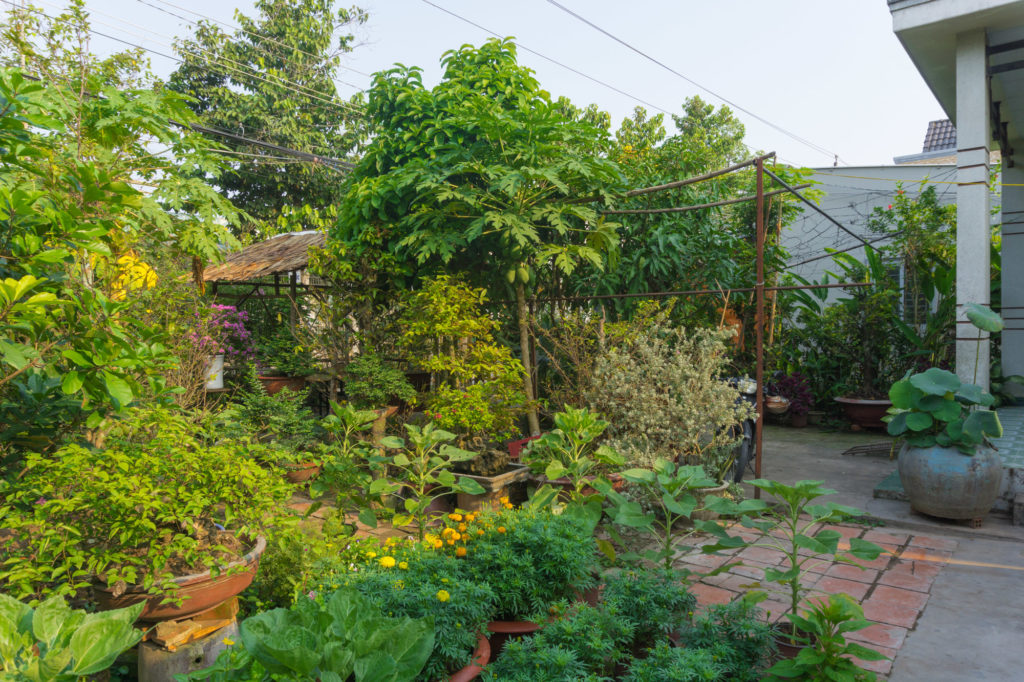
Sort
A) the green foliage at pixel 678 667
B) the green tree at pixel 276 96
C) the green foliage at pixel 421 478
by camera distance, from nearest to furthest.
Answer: the green foliage at pixel 678 667, the green foliage at pixel 421 478, the green tree at pixel 276 96

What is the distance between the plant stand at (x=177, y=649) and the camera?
8.30ft

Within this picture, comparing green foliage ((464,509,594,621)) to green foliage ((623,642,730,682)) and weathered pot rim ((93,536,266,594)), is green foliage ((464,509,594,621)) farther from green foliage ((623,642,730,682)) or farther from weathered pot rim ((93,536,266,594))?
weathered pot rim ((93,536,266,594))

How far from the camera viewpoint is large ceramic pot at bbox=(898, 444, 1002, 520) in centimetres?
472

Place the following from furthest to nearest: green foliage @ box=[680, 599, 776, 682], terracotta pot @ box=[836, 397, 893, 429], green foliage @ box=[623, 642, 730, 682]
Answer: terracotta pot @ box=[836, 397, 893, 429]
green foliage @ box=[680, 599, 776, 682]
green foliage @ box=[623, 642, 730, 682]

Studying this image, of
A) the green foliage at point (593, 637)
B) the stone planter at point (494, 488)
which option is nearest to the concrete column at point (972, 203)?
the stone planter at point (494, 488)

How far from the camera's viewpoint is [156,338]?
8.50ft

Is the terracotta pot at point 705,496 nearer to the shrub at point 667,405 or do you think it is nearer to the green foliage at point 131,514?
the shrub at point 667,405

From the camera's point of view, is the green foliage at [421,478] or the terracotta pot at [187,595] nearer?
the terracotta pot at [187,595]

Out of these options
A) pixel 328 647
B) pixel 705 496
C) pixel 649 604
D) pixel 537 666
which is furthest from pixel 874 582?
pixel 328 647

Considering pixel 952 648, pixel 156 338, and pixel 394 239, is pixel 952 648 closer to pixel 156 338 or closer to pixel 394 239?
pixel 156 338

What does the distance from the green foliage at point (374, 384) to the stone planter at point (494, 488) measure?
1.23 meters

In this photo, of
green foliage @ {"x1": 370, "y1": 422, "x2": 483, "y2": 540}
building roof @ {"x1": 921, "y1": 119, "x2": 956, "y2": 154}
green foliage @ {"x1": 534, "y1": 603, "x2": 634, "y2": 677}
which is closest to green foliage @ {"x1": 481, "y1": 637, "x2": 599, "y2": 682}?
green foliage @ {"x1": 534, "y1": 603, "x2": 634, "y2": 677}

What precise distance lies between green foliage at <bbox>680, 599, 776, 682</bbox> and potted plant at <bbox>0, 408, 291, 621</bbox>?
1.83 metres

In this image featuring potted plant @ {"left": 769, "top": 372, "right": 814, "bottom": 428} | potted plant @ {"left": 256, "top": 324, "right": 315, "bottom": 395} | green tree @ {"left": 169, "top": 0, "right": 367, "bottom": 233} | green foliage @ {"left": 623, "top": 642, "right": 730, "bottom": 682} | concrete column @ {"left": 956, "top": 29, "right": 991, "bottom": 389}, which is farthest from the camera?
green tree @ {"left": 169, "top": 0, "right": 367, "bottom": 233}
